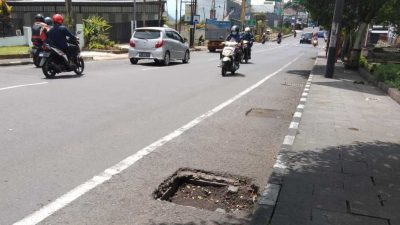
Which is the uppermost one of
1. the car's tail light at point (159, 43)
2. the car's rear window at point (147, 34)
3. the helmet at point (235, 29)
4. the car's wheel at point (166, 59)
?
the helmet at point (235, 29)

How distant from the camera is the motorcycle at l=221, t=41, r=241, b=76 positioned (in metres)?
14.8

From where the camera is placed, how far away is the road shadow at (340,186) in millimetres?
3590

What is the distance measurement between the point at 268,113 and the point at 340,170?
3855 millimetres

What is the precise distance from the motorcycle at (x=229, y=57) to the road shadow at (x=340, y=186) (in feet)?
30.3

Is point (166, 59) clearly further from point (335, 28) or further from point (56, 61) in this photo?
point (335, 28)

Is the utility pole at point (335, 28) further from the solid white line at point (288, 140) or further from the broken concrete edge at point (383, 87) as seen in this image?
the solid white line at point (288, 140)

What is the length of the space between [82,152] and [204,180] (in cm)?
168

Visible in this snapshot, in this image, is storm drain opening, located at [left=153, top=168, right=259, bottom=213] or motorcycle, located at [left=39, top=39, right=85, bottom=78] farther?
motorcycle, located at [left=39, top=39, right=85, bottom=78]

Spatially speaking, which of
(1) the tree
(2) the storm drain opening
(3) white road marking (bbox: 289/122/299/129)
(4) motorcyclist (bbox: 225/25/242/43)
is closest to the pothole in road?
(3) white road marking (bbox: 289/122/299/129)

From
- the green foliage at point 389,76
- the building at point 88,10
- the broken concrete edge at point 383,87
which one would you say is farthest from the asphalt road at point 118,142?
the building at point 88,10

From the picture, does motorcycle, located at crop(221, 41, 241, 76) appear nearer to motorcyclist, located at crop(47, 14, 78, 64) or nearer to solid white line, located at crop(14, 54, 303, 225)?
motorcyclist, located at crop(47, 14, 78, 64)

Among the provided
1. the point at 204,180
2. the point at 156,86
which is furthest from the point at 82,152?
the point at 156,86

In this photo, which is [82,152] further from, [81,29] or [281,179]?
[81,29]

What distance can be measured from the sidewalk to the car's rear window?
35.5 feet
